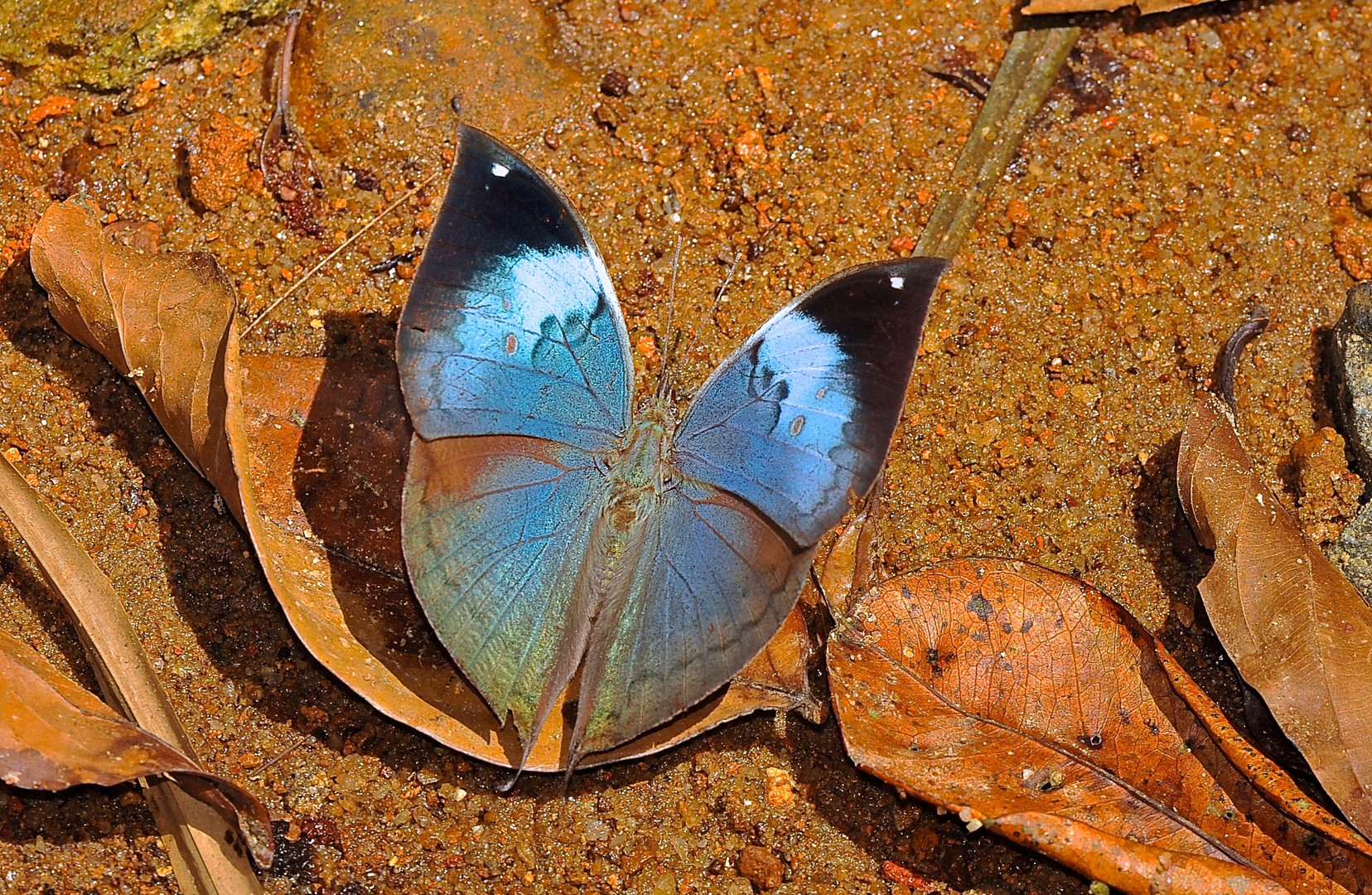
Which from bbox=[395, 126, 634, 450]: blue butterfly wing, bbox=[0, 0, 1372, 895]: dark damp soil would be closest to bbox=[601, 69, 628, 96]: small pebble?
bbox=[0, 0, 1372, 895]: dark damp soil

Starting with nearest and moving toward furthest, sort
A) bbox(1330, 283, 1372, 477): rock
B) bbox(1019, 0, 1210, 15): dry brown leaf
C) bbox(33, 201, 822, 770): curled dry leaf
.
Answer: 1. bbox(33, 201, 822, 770): curled dry leaf
2. bbox(1330, 283, 1372, 477): rock
3. bbox(1019, 0, 1210, 15): dry brown leaf

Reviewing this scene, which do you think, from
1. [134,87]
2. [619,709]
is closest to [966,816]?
[619,709]

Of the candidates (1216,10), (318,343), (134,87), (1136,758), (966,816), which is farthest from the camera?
(1216,10)

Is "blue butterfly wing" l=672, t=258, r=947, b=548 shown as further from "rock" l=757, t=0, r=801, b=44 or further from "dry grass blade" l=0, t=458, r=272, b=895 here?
"rock" l=757, t=0, r=801, b=44

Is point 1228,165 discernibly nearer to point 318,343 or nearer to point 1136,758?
point 1136,758

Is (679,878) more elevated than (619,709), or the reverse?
(619,709)

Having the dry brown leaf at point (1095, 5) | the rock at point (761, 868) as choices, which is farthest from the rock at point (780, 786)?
the dry brown leaf at point (1095, 5)
